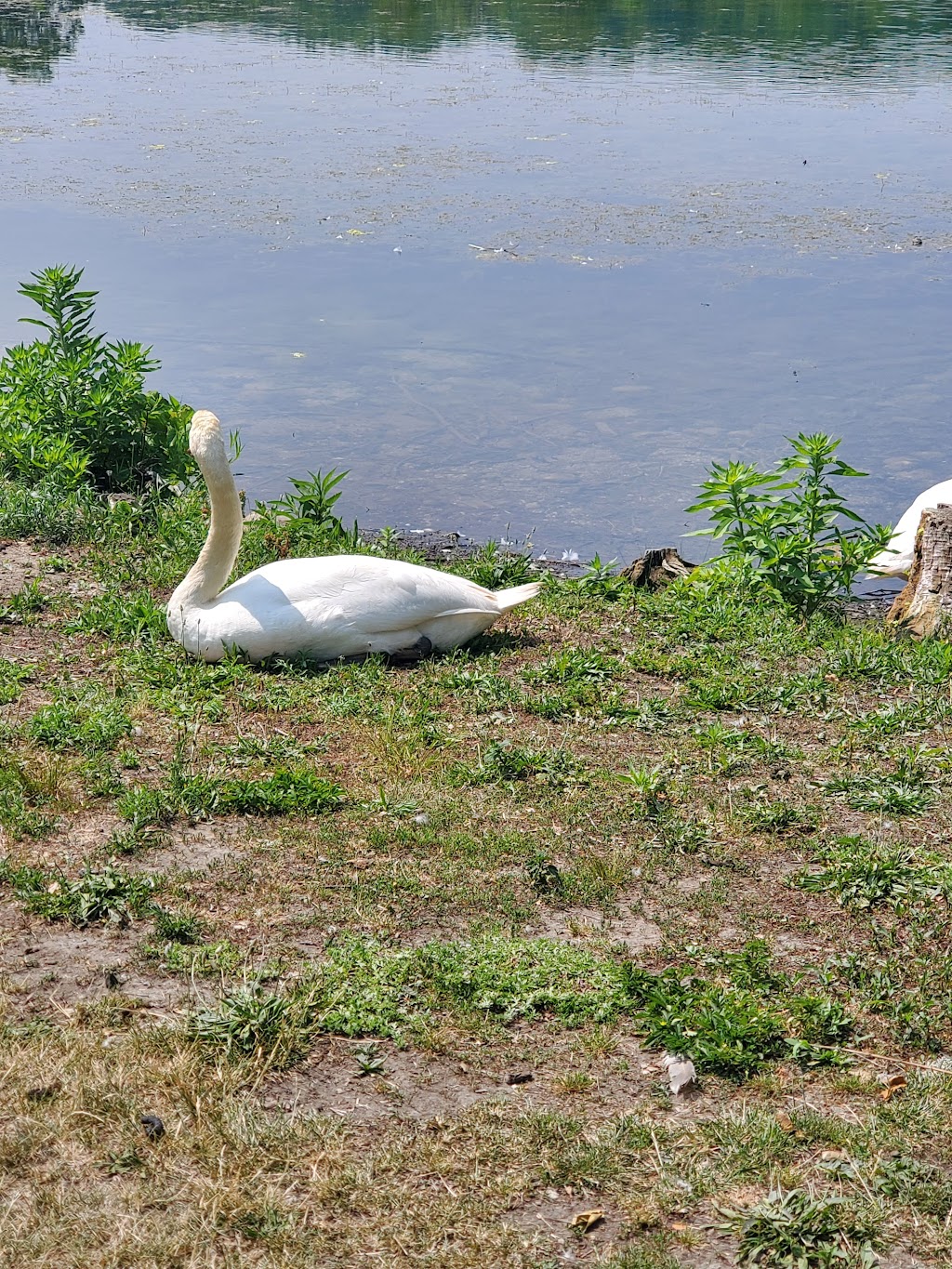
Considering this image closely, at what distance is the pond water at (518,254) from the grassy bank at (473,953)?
123 inches

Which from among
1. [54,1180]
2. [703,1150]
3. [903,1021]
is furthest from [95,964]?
[903,1021]

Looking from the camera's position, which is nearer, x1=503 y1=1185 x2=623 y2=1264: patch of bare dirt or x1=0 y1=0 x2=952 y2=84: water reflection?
x1=503 y1=1185 x2=623 y2=1264: patch of bare dirt

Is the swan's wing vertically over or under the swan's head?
under

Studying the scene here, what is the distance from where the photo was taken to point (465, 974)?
13.8 feet

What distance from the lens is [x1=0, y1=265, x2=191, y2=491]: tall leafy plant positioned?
27.9 feet

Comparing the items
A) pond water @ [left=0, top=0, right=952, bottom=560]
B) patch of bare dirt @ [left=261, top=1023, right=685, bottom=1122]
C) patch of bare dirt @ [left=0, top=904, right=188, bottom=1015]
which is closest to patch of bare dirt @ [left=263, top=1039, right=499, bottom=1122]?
patch of bare dirt @ [left=261, top=1023, right=685, bottom=1122]

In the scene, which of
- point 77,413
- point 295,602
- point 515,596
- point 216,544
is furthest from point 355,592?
point 77,413

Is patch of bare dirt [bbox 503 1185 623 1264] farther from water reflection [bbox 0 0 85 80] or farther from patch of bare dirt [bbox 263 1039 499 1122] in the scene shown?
water reflection [bbox 0 0 85 80]

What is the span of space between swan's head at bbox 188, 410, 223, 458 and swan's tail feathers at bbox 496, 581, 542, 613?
1.54 metres

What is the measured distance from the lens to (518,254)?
552 inches

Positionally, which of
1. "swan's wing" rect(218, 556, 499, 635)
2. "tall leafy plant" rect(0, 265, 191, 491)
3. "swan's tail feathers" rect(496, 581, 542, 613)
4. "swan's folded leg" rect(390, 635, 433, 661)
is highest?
"tall leafy plant" rect(0, 265, 191, 491)

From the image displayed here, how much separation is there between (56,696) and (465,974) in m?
2.63

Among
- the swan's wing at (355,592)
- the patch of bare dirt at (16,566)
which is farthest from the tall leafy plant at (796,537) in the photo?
the patch of bare dirt at (16,566)

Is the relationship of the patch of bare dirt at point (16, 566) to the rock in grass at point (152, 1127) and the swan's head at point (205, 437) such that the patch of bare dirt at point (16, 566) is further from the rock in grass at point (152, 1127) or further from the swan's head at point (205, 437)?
the rock in grass at point (152, 1127)
